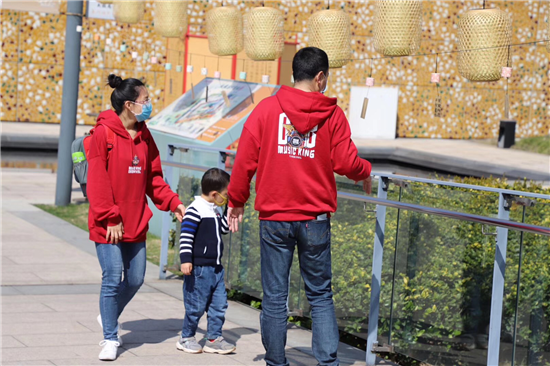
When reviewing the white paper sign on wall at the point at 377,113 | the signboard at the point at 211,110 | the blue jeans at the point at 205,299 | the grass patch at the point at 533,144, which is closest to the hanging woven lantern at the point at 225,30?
the signboard at the point at 211,110

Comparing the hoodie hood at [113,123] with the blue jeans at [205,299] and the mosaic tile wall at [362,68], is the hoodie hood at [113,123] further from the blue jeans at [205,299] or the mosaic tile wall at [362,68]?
the mosaic tile wall at [362,68]

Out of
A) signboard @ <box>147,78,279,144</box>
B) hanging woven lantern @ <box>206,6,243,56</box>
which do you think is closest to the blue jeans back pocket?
hanging woven lantern @ <box>206,6,243,56</box>

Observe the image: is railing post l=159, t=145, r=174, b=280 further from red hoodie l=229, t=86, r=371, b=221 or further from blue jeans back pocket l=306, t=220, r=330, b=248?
blue jeans back pocket l=306, t=220, r=330, b=248

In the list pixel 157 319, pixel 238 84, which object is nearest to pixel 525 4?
pixel 238 84

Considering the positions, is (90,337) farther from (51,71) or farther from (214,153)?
(51,71)

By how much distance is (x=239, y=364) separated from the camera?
15.6 ft

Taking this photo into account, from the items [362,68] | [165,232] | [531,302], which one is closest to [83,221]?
[165,232]

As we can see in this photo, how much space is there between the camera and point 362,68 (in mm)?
23141

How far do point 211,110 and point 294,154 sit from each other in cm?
649

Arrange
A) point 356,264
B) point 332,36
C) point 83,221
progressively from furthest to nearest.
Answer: point 83,221
point 332,36
point 356,264

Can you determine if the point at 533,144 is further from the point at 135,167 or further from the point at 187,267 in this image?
the point at 135,167

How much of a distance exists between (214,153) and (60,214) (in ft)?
14.8

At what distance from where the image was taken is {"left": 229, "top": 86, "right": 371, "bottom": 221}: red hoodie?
12.9 ft

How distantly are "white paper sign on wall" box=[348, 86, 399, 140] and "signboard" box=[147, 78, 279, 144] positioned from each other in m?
12.2
